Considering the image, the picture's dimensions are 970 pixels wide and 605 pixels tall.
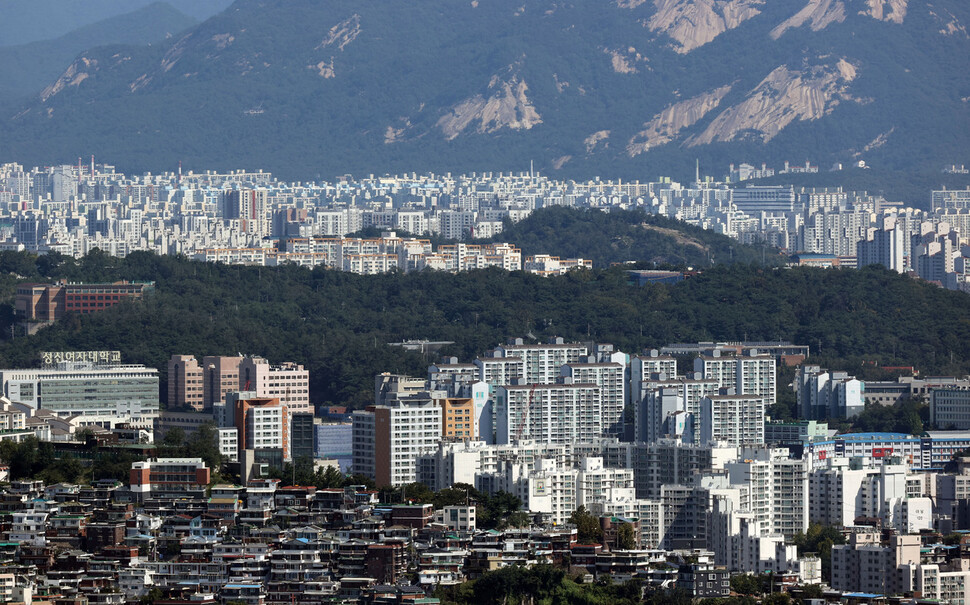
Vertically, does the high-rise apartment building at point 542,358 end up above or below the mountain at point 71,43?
below

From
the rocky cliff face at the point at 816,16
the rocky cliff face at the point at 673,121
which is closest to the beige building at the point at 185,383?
the rocky cliff face at the point at 673,121

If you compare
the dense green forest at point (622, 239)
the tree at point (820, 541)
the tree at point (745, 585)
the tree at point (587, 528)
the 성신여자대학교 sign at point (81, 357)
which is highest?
the dense green forest at point (622, 239)

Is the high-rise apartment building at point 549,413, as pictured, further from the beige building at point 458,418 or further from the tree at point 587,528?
the tree at point 587,528

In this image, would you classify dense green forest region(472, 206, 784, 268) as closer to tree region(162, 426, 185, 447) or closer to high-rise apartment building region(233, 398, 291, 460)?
high-rise apartment building region(233, 398, 291, 460)

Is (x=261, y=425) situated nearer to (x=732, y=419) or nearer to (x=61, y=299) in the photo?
(x=732, y=419)

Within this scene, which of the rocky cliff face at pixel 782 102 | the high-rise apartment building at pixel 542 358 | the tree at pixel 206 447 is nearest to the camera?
the tree at pixel 206 447

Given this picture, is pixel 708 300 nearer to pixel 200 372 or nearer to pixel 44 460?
pixel 200 372
